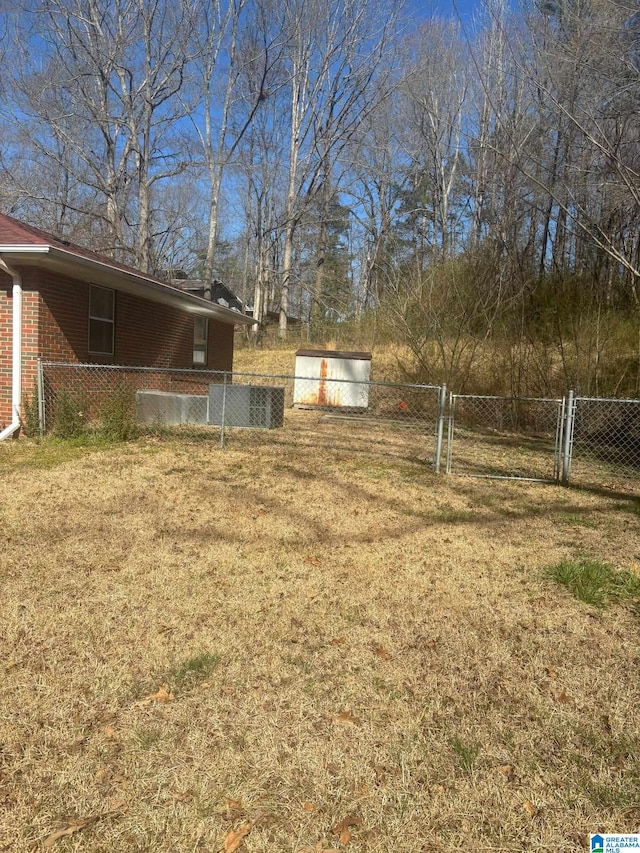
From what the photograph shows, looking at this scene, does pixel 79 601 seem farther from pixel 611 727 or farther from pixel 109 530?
pixel 611 727

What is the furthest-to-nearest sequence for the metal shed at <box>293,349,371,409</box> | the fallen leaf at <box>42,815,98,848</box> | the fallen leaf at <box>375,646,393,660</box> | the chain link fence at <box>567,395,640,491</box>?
1. the metal shed at <box>293,349,371,409</box>
2. the chain link fence at <box>567,395,640,491</box>
3. the fallen leaf at <box>375,646,393,660</box>
4. the fallen leaf at <box>42,815,98,848</box>

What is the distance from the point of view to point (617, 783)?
2.08 meters

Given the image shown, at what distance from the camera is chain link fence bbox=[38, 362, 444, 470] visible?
343 inches

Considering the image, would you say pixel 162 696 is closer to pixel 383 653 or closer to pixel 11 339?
pixel 383 653

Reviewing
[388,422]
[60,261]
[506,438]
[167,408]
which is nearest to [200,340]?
[167,408]

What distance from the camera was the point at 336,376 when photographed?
16.6 metres

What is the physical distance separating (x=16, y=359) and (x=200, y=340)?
6.89 meters

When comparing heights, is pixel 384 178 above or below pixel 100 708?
above

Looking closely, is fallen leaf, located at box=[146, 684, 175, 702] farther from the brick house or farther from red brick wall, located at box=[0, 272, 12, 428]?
red brick wall, located at box=[0, 272, 12, 428]

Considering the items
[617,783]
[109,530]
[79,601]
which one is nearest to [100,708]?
[79,601]

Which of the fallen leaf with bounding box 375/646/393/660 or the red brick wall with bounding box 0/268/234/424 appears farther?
the red brick wall with bounding box 0/268/234/424

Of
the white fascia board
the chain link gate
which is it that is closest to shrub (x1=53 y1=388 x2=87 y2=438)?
the white fascia board

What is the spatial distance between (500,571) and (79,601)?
2947 mm

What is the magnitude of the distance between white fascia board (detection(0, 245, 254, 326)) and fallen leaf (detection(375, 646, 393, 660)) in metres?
7.32
